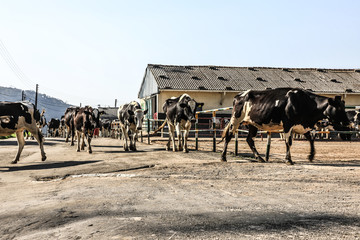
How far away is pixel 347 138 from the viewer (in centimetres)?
2331

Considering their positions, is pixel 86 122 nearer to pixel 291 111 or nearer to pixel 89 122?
pixel 89 122

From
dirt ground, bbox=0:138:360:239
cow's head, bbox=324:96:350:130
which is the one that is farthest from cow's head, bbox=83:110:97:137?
cow's head, bbox=324:96:350:130

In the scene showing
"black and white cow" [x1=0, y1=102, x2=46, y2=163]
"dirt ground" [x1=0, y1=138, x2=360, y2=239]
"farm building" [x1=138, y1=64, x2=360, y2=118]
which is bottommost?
"dirt ground" [x1=0, y1=138, x2=360, y2=239]

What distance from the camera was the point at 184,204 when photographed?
13.9 feet

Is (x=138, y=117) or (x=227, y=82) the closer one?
(x=138, y=117)

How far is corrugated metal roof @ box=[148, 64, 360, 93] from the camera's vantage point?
98.8ft

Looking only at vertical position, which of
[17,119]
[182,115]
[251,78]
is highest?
[251,78]

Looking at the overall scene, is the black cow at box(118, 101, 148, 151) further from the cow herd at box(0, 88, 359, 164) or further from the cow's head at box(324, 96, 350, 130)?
the cow's head at box(324, 96, 350, 130)

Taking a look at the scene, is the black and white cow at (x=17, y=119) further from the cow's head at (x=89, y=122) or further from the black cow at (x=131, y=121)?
the black cow at (x=131, y=121)

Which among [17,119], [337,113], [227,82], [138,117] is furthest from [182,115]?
[227,82]

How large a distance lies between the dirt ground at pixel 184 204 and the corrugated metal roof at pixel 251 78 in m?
22.2

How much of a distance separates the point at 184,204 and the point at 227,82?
27.4 meters

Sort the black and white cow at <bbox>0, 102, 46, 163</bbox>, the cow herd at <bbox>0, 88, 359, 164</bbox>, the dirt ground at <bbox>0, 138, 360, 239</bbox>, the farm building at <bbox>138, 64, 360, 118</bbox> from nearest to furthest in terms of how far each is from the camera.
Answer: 1. the dirt ground at <bbox>0, 138, 360, 239</bbox>
2. the cow herd at <bbox>0, 88, 359, 164</bbox>
3. the black and white cow at <bbox>0, 102, 46, 163</bbox>
4. the farm building at <bbox>138, 64, 360, 118</bbox>

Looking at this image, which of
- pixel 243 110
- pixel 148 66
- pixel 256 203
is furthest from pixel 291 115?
pixel 148 66
